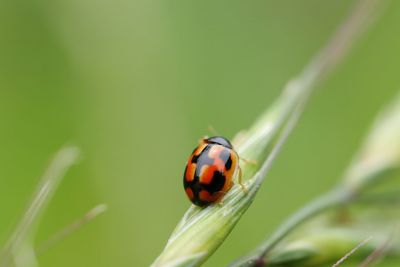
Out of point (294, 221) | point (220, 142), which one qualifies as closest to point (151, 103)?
point (220, 142)

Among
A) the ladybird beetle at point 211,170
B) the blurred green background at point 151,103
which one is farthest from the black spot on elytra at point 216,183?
the blurred green background at point 151,103

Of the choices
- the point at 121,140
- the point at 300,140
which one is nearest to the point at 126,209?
the point at 121,140

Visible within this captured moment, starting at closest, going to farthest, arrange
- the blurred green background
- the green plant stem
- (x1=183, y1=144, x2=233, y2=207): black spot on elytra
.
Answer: the green plant stem < (x1=183, y1=144, x2=233, y2=207): black spot on elytra < the blurred green background

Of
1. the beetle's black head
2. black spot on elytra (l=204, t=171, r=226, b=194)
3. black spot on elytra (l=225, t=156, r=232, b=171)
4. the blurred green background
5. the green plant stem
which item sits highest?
the blurred green background

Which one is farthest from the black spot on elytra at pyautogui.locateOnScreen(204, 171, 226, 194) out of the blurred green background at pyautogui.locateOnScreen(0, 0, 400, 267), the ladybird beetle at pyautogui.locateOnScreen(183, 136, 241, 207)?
the blurred green background at pyautogui.locateOnScreen(0, 0, 400, 267)

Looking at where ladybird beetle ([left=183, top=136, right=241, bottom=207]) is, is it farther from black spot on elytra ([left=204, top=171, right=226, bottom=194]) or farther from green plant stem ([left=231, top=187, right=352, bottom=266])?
green plant stem ([left=231, top=187, right=352, bottom=266])

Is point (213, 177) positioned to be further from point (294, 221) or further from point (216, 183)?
point (294, 221)
